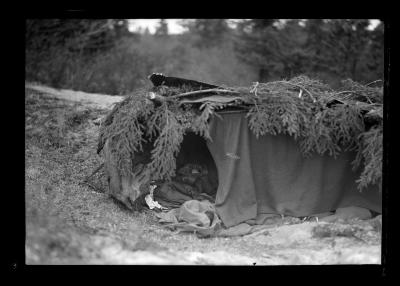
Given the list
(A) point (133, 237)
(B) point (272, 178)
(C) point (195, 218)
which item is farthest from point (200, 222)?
(B) point (272, 178)

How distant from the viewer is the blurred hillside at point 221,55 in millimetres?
17016

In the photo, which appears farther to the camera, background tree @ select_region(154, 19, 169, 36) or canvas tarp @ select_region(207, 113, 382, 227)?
background tree @ select_region(154, 19, 169, 36)

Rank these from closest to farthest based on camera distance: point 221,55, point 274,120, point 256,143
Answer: point 274,120 < point 256,143 < point 221,55

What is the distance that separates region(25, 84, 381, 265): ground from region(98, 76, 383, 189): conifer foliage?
Answer: 0.77 meters

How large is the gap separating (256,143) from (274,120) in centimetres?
53

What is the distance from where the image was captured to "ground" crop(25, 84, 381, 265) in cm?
474

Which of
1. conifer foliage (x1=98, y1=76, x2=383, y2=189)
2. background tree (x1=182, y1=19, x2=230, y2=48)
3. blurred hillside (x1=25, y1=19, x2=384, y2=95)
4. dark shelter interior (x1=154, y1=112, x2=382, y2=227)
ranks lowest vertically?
dark shelter interior (x1=154, y1=112, x2=382, y2=227)

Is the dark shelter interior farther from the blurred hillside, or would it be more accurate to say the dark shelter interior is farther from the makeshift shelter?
the blurred hillside

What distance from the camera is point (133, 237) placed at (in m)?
5.47

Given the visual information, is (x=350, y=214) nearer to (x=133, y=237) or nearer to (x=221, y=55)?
(x=133, y=237)

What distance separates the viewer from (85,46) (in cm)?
1936

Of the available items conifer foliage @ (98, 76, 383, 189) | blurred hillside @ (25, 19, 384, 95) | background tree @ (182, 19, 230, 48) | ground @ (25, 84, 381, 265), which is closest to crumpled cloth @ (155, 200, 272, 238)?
ground @ (25, 84, 381, 265)

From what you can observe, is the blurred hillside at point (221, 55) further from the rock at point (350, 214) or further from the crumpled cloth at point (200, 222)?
the crumpled cloth at point (200, 222)
